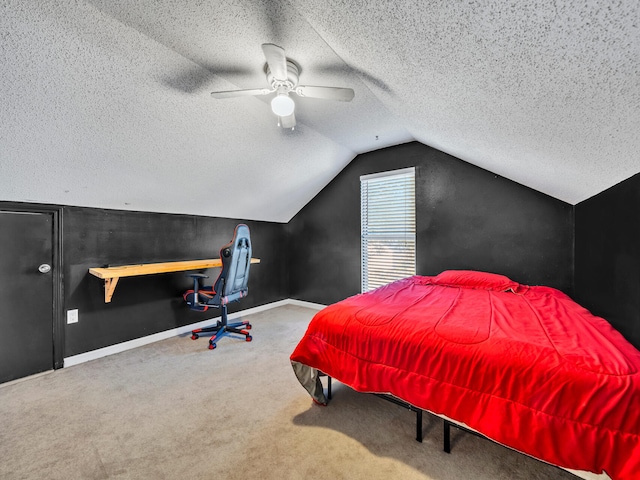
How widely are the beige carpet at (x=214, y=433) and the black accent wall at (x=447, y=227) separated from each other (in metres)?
2.09

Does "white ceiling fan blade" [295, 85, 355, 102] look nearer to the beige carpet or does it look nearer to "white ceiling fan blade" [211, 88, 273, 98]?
"white ceiling fan blade" [211, 88, 273, 98]

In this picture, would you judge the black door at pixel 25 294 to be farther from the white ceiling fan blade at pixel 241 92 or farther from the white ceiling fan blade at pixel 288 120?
the white ceiling fan blade at pixel 288 120

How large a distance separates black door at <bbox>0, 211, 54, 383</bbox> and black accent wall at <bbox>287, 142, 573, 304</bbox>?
3233 mm

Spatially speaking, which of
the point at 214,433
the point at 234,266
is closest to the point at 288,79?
the point at 234,266

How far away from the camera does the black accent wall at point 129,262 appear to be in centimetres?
274

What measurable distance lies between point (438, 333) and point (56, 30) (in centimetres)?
261

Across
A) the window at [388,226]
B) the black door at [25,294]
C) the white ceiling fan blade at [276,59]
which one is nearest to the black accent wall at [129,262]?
the black door at [25,294]

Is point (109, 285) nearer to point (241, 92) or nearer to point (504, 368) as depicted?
point (241, 92)

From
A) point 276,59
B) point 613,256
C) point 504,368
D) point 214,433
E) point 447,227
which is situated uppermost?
point 276,59

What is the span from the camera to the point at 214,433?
1.75m

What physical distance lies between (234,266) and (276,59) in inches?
84.6

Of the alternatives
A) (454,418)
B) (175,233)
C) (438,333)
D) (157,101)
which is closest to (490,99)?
(438,333)

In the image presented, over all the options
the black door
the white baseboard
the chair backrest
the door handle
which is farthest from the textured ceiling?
the white baseboard

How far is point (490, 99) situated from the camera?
1514 mm
